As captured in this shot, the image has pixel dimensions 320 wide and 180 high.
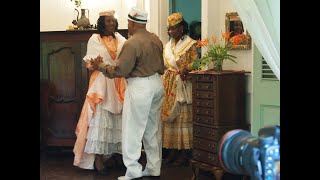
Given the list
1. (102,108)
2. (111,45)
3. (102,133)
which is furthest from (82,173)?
(111,45)

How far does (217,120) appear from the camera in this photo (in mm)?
4449

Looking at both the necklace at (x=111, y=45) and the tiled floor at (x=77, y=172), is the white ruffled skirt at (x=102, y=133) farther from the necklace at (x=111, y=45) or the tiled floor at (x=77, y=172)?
the necklace at (x=111, y=45)

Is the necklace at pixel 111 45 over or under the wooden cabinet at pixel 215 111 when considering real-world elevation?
over

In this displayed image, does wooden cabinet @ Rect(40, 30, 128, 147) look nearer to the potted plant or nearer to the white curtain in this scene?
the potted plant

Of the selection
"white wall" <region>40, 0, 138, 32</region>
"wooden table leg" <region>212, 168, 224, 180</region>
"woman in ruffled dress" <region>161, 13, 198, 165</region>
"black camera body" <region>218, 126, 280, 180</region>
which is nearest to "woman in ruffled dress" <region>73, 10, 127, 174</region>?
"woman in ruffled dress" <region>161, 13, 198, 165</region>

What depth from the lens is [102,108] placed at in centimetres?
509

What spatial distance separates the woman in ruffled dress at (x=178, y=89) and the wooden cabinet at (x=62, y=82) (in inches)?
28.5

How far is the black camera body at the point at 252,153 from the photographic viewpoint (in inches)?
86.5

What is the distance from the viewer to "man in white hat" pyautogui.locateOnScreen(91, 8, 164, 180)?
15.1 feet

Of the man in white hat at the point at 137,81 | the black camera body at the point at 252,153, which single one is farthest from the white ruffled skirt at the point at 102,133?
the black camera body at the point at 252,153

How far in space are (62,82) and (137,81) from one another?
1478 millimetres

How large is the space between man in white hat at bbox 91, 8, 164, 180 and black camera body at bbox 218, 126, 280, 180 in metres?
2.42

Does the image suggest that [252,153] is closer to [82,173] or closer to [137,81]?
[137,81]
